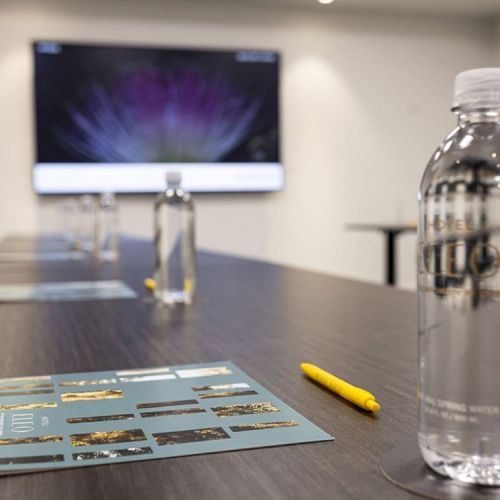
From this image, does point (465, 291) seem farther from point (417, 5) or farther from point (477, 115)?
point (417, 5)

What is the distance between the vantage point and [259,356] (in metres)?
0.86

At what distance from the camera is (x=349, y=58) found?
707 cm

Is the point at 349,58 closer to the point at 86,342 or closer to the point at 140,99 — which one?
the point at 140,99

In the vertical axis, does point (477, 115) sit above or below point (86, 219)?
above

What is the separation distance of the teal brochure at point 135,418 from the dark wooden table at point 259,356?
15 mm

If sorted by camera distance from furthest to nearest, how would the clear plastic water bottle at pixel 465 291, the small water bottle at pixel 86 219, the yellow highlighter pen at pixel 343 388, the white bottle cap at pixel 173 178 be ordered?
the small water bottle at pixel 86 219
the white bottle cap at pixel 173 178
the yellow highlighter pen at pixel 343 388
the clear plastic water bottle at pixel 465 291

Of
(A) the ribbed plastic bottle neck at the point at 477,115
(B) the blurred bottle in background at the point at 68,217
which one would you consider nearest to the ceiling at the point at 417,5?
(B) the blurred bottle in background at the point at 68,217

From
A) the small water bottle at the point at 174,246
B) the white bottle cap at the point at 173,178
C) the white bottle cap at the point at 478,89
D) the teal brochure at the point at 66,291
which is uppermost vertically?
the white bottle cap at the point at 478,89

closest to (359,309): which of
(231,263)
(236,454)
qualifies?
(236,454)

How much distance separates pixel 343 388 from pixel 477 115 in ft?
0.93

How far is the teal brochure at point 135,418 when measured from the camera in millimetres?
519

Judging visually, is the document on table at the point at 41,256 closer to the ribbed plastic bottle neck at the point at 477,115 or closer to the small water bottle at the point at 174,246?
the small water bottle at the point at 174,246

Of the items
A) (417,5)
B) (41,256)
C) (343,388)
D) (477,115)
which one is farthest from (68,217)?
(477,115)

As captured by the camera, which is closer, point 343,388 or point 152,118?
point 343,388
